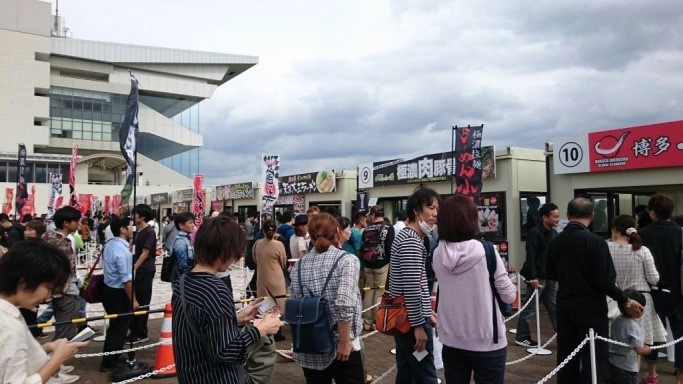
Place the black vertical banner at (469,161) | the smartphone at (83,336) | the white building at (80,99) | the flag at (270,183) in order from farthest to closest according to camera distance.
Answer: the white building at (80,99) < the flag at (270,183) < the black vertical banner at (469,161) < the smartphone at (83,336)

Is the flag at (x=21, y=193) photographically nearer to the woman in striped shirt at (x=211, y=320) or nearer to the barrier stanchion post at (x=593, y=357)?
the woman in striped shirt at (x=211, y=320)

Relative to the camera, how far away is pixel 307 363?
3.26m

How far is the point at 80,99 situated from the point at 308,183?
47.6 metres

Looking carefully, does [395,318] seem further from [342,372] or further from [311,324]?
[311,324]

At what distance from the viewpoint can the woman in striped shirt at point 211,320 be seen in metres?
2.26

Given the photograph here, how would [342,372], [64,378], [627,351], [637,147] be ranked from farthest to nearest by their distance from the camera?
[637,147], [64,378], [627,351], [342,372]

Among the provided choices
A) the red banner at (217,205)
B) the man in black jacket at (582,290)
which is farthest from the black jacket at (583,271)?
the red banner at (217,205)

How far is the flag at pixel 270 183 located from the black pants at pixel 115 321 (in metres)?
8.12

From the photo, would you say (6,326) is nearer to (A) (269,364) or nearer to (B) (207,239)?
(B) (207,239)

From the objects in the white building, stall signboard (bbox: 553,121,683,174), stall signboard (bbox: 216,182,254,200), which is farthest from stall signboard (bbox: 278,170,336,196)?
the white building

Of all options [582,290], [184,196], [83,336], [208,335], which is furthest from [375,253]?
[184,196]

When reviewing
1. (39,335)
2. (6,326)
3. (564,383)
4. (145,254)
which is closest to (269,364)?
(6,326)

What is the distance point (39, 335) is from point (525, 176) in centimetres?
984

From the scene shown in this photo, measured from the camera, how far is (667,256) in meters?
5.18
